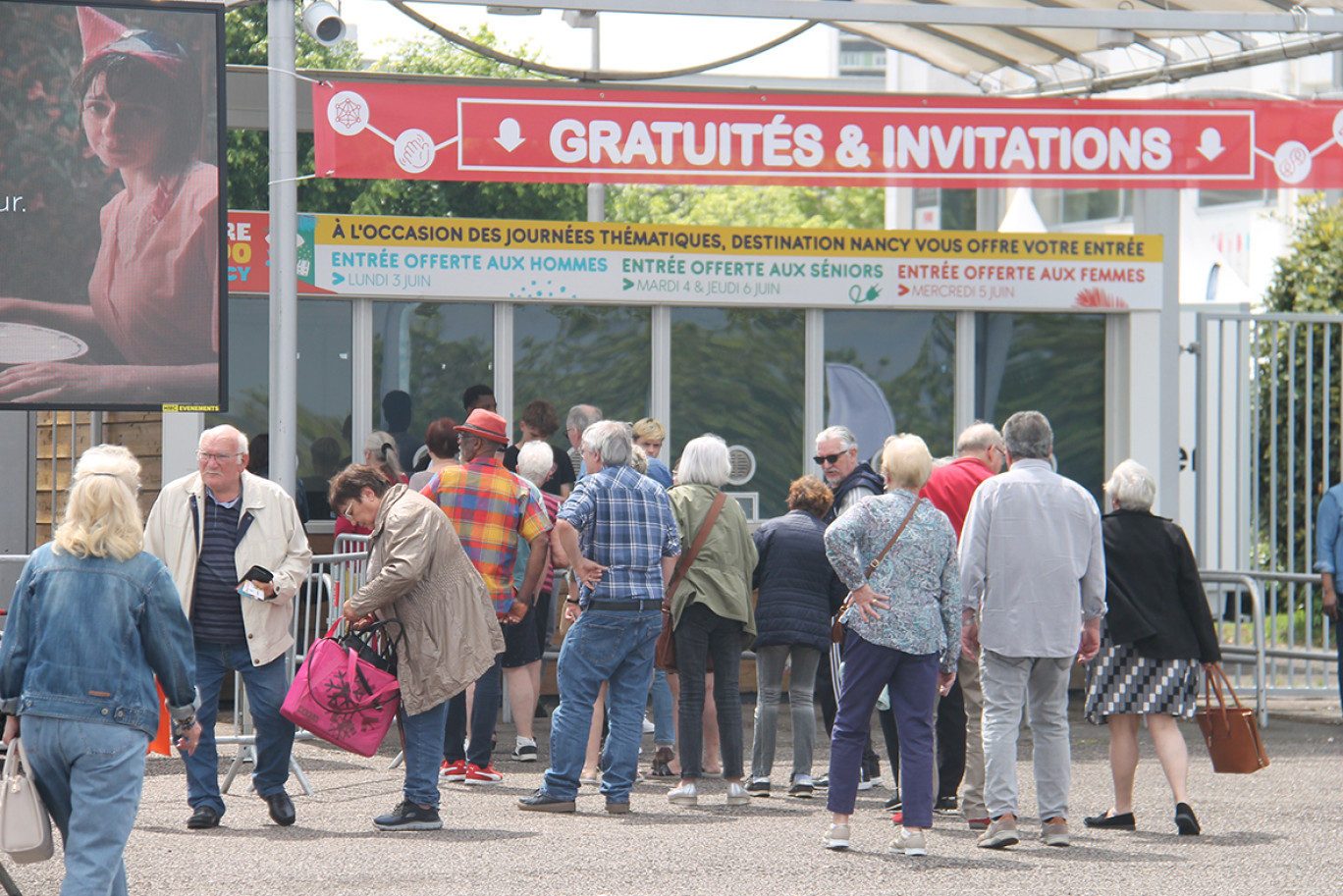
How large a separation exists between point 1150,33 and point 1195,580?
5045mm

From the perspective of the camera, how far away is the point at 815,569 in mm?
8602

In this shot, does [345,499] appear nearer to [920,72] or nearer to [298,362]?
[298,362]

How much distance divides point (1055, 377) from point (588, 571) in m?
6.83

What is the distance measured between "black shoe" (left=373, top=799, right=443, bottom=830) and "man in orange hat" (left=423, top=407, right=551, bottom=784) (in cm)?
96

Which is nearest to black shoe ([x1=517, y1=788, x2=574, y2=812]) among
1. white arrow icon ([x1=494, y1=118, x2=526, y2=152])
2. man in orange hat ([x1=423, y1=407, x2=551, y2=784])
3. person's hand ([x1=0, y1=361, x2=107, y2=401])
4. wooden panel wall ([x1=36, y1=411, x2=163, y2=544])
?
man in orange hat ([x1=423, y1=407, x2=551, y2=784])

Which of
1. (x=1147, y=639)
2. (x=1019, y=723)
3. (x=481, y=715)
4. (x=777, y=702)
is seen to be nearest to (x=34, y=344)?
(x=481, y=715)

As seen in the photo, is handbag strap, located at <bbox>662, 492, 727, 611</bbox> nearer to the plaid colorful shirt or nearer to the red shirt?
the plaid colorful shirt

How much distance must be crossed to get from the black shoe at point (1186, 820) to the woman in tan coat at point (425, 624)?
121 inches

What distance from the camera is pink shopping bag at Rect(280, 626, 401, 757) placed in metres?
7.52

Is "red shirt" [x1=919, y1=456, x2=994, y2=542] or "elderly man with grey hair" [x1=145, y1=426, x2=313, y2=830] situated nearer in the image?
"elderly man with grey hair" [x1=145, y1=426, x2=313, y2=830]

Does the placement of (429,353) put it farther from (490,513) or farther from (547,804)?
(547,804)

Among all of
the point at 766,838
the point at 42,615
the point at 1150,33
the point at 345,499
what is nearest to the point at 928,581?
the point at 766,838

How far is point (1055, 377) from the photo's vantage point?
A: 13.8 meters

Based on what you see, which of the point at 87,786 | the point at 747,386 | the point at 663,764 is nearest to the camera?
the point at 87,786
